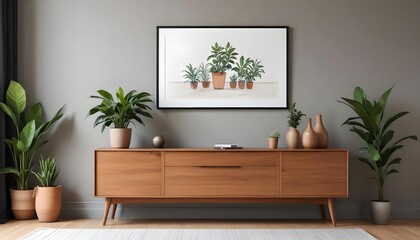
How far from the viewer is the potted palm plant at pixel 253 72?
5.04 meters

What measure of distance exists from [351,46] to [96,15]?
7.84 ft

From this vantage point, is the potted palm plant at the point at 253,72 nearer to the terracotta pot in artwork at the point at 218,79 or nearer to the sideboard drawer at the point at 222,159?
the terracotta pot in artwork at the point at 218,79

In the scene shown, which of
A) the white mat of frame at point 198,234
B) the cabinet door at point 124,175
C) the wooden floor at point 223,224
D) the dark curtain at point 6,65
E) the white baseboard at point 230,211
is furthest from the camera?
the white baseboard at point 230,211

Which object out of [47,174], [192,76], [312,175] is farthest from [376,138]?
[47,174]

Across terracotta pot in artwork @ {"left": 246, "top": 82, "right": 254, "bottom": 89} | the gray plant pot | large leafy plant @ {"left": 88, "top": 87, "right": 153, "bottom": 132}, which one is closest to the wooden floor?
the gray plant pot

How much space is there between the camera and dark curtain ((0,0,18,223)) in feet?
15.8

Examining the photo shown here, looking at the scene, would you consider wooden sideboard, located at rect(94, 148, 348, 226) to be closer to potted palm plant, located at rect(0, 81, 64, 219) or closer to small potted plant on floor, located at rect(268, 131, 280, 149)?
small potted plant on floor, located at rect(268, 131, 280, 149)

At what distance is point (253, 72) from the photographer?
504 centimetres

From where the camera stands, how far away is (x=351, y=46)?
506cm

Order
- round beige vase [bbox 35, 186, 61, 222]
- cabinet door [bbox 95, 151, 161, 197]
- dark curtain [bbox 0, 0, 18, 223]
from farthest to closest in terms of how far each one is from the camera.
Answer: dark curtain [bbox 0, 0, 18, 223], round beige vase [bbox 35, 186, 61, 222], cabinet door [bbox 95, 151, 161, 197]

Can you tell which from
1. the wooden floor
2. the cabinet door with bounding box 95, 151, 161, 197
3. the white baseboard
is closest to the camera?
the wooden floor

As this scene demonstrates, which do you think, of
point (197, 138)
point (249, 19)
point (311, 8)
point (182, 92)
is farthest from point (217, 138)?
point (311, 8)

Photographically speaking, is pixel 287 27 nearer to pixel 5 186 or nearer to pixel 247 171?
pixel 247 171

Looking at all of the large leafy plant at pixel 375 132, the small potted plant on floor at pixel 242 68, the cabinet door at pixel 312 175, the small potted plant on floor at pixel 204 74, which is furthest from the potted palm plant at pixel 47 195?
the large leafy plant at pixel 375 132
